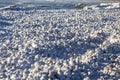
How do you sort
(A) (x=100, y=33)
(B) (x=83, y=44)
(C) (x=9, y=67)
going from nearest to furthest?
(C) (x=9, y=67) < (B) (x=83, y=44) < (A) (x=100, y=33)

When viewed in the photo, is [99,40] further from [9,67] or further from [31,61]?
[9,67]

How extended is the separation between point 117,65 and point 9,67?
10.1 feet

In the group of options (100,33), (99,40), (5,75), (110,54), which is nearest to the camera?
(5,75)

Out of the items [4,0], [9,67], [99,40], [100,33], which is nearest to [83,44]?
[99,40]

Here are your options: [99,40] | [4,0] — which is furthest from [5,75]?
[4,0]

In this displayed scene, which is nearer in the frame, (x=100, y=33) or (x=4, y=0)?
(x=100, y=33)

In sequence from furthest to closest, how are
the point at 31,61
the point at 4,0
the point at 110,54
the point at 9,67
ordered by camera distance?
the point at 4,0, the point at 110,54, the point at 31,61, the point at 9,67

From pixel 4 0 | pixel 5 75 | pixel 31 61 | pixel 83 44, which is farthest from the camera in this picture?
pixel 4 0

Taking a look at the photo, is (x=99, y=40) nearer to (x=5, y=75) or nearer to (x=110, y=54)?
(x=110, y=54)

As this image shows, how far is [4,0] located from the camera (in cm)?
5662

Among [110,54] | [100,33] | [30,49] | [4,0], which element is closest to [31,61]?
[30,49]

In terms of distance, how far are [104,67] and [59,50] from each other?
2789 millimetres

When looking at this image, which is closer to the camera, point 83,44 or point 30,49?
point 30,49

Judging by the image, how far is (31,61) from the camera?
1144 centimetres
